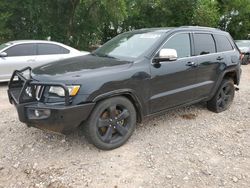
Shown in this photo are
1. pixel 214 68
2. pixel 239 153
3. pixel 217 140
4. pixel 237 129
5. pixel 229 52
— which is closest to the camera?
pixel 239 153

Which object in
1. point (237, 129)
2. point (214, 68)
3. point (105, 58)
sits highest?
point (105, 58)

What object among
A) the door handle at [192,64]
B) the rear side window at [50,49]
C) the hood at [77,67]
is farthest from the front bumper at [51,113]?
the rear side window at [50,49]

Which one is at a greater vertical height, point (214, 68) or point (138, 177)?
point (214, 68)

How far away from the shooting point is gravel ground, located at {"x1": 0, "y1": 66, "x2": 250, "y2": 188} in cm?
349

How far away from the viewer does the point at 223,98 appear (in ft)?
19.8

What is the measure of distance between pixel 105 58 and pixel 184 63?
1346 mm

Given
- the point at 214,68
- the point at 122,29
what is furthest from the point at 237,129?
the point at 122,29

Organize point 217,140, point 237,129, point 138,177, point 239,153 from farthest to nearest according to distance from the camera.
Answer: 1. point 237,129
2. point 217,140
3. point 239,153
4. point 138,177

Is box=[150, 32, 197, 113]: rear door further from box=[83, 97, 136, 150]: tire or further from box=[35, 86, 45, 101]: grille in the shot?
box=[35, 86, 45, 101]: grille

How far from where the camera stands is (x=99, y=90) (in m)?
3.73

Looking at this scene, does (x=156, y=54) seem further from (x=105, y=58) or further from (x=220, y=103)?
(x=220, y=103)

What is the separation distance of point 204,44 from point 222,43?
0.68m

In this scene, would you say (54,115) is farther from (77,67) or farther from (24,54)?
(24,54)

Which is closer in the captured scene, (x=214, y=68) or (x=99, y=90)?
(x=99, y=90)
